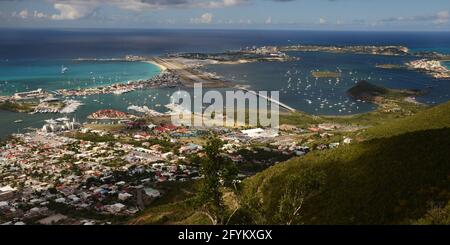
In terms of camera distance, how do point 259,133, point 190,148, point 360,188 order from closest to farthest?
point 360,188 → point 190,148 → point 259,133

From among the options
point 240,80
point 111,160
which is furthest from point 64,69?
point 111,160

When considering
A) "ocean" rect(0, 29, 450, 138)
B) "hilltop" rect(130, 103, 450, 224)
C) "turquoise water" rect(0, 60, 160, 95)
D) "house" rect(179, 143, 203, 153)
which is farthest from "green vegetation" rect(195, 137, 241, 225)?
"turquoise water" rect(0, 60, 160, 95)

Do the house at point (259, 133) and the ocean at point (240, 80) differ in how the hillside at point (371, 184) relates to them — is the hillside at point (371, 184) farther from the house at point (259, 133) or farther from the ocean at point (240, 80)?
the ocean at point (240, 80)

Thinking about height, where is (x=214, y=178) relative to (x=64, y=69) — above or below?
above

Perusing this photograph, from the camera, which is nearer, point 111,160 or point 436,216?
point 436,216

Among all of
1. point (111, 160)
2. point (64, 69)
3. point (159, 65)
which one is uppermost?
point (159, 65)

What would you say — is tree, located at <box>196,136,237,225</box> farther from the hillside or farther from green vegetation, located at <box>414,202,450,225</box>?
green vegetation, located at <box>414,202,450,225</box>

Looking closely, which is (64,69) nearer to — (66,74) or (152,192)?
(66,74)
